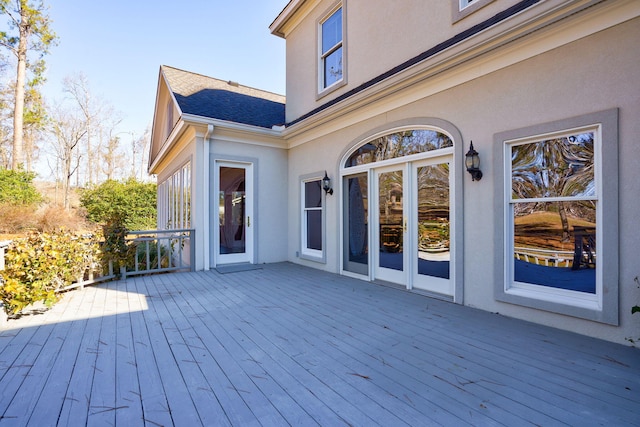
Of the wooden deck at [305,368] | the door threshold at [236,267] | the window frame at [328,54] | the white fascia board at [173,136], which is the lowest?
the wooden deck at [305,368]

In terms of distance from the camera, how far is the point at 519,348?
275cm

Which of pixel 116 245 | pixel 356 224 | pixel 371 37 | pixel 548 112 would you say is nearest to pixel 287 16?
pixel 371 37

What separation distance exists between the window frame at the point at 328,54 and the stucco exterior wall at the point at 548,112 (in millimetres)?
1941

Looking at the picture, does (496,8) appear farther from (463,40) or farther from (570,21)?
(570,21)

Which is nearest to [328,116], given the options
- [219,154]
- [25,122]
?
[219,154]

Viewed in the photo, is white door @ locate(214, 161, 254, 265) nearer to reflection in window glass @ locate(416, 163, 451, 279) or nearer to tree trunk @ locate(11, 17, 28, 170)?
reflection in window glass @ locate(416, 163, 451, 279)

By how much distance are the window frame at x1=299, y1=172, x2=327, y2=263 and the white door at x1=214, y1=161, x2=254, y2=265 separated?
3.76ft

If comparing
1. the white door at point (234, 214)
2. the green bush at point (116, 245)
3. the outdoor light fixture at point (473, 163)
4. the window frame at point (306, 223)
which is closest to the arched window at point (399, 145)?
the outdoor light fixture at point (473, 163)

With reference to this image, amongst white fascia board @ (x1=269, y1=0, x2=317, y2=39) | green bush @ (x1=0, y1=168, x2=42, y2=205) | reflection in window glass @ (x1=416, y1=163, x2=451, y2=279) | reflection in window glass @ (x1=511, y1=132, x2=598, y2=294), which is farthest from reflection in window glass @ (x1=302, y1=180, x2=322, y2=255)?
green bush @ (x1=0, y1=168, x2=42, y2=205)

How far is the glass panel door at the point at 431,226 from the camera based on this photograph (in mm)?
4293

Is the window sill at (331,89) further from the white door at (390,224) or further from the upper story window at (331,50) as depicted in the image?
the white door at (390,224)

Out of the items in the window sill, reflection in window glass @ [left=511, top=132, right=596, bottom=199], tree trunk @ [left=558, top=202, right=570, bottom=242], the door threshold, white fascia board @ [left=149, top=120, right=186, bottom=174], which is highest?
the window sill

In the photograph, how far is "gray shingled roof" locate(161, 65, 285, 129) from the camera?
23.2 feet

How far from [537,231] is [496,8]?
2737mm
